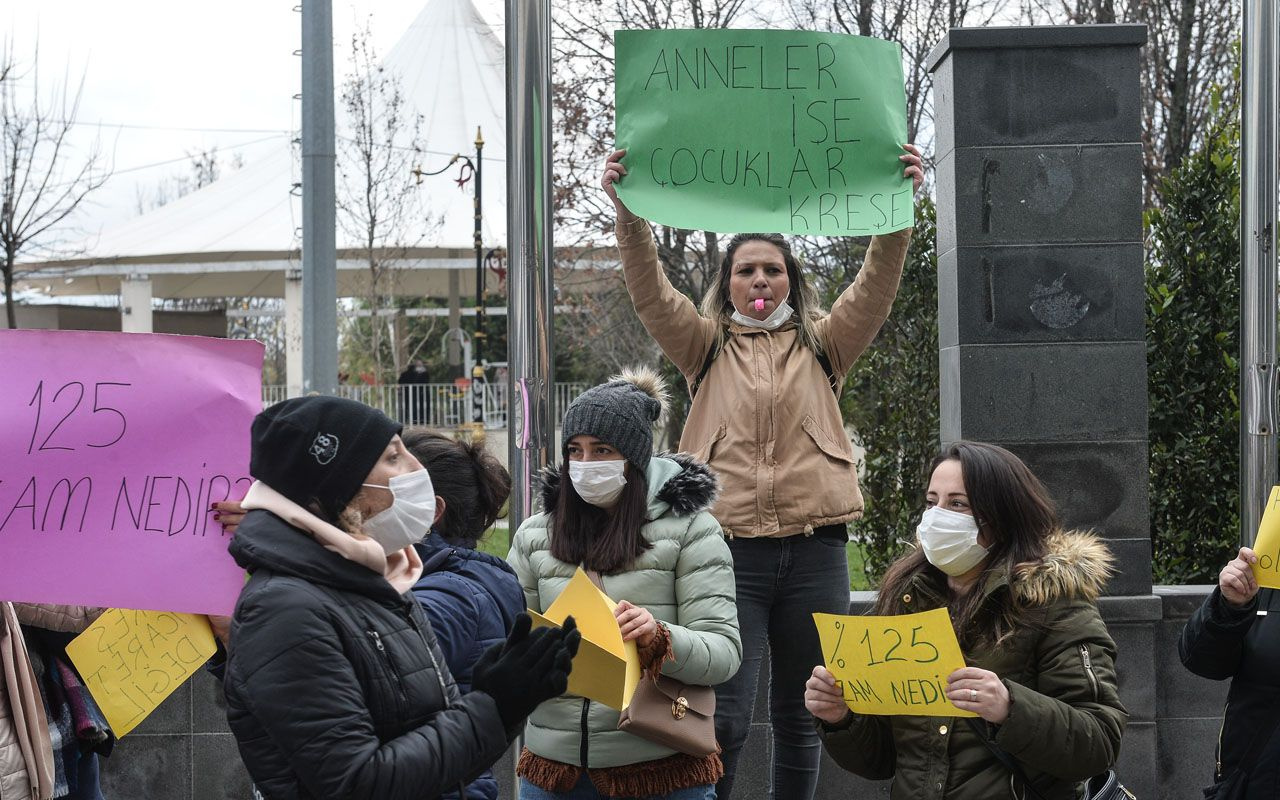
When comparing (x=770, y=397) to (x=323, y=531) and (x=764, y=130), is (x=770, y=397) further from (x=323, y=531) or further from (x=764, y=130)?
(x=323, y=531)

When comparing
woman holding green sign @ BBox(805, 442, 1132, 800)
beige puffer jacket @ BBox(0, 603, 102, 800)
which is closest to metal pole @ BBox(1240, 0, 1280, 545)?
woman holding green sign @ BBox(805, 442, 1132, 800)

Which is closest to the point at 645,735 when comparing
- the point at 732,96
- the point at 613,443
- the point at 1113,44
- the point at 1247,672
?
the point at 613,443

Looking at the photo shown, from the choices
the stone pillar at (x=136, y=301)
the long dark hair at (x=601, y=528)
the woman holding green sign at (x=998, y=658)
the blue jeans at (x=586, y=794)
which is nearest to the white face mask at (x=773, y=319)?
the long dark hair at (x=601, y=528)

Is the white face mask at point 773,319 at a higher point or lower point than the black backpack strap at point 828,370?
higher

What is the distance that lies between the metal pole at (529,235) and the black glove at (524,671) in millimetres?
1643

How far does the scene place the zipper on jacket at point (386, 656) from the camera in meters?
2.49

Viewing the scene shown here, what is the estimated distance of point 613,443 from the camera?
392cm

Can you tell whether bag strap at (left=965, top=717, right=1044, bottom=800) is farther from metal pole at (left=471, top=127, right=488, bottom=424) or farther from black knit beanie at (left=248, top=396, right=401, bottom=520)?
metal pole at (left=471, top=127, right=488, bottom=424)

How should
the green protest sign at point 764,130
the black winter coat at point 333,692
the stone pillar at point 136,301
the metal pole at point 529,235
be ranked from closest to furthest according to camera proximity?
the black winter coat at point 333,692
the metal pole at point 529,235
the green protest sign at point 764,130
the stone pillar at point 136,301

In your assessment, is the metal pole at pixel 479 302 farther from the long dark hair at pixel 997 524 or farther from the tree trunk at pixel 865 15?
the long dark hair at pixel 997 524

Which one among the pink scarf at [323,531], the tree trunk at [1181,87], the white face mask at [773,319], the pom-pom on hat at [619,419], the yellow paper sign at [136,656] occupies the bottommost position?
the yellow paper sign at [136,656]

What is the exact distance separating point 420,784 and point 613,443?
1.62 m

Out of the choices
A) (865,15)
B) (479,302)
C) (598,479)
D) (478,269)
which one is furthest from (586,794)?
(479,302)

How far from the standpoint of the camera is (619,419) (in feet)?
12.9
